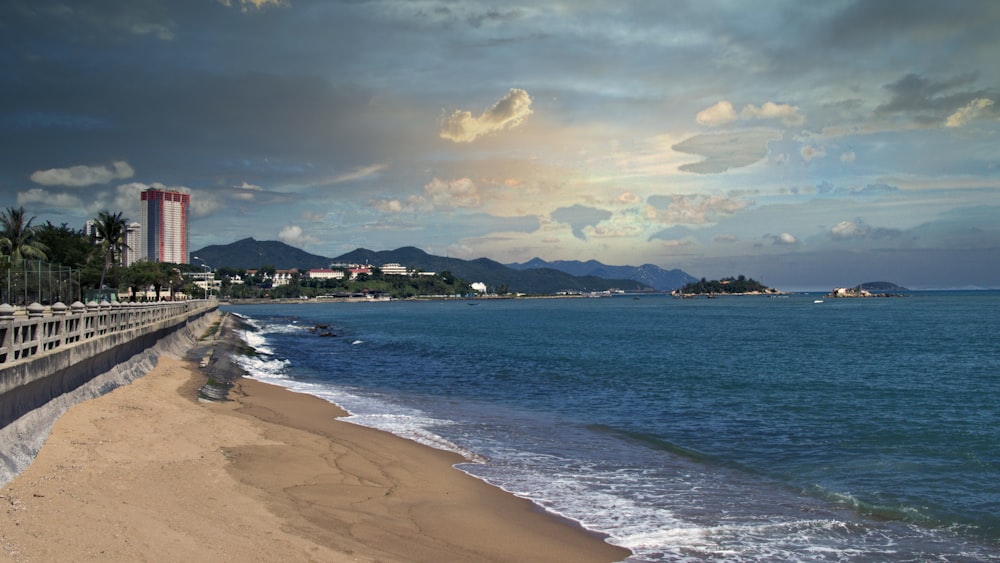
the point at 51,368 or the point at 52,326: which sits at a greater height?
the point at 52,326

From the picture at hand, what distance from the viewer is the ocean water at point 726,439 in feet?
33.5

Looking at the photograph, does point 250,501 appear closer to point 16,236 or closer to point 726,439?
point 726,439

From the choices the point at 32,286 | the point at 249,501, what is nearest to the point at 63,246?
the point at 32,286

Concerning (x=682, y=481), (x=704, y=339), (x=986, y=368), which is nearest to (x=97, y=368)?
(x=682, y=481)

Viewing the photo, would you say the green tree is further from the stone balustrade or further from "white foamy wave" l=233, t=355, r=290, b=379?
the stone balustrade

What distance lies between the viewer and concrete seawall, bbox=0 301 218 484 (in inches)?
407

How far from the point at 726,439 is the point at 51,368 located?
15568mm

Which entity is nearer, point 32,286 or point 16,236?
point 32,286

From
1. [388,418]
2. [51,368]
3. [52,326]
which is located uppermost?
[52,326]

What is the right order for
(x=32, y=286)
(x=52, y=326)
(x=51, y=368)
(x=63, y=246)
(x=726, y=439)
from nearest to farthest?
1. (x=51, y=368)
2. (x=52, y=326)
3. (x=726, y=439)
4. (x=32, y=286)
5. (x=63, y=246)

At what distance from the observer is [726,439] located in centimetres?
1695

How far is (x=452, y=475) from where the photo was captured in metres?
12.9

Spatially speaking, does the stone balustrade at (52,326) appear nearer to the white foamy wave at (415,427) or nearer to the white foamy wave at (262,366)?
the white foamy wave at (262,366)

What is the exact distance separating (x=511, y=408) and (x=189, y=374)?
1379 centimetres
